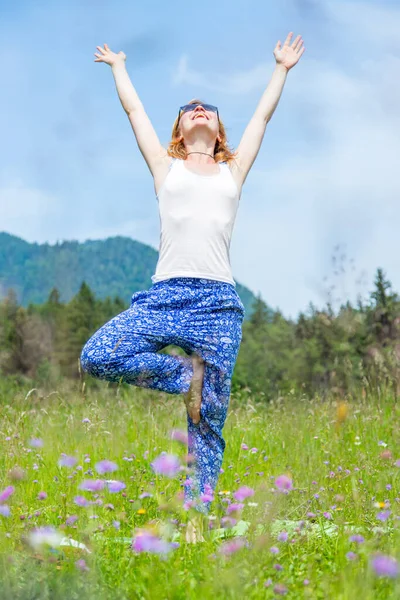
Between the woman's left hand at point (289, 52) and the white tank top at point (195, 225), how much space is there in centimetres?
114

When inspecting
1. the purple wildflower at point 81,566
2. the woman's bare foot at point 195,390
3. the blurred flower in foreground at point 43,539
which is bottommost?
the purple wildflower at point 81,566

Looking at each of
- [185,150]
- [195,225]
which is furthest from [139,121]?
[195,225]

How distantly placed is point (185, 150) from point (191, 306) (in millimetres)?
1067

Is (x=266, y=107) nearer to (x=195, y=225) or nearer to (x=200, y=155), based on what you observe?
(x=200, y=155)

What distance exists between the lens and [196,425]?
4.25 meters

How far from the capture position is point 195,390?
402 cm

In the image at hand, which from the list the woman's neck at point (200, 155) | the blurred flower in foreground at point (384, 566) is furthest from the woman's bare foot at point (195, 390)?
the blurred flower in foreground at point (384, 566)

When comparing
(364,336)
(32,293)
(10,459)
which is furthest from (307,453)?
(32,293)

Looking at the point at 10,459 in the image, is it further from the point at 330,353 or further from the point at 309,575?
the point at 330,353

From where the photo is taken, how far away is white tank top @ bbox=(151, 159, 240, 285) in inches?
167

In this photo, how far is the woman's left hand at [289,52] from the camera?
5.12m

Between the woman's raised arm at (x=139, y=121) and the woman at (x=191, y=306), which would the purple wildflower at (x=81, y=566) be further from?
the woman's raised arm at (x=139, y=121)

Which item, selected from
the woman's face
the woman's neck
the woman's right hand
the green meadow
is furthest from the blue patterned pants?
the woman's right hand

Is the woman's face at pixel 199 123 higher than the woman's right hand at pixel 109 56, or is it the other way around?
the woman's right hand at pixel 109 56
